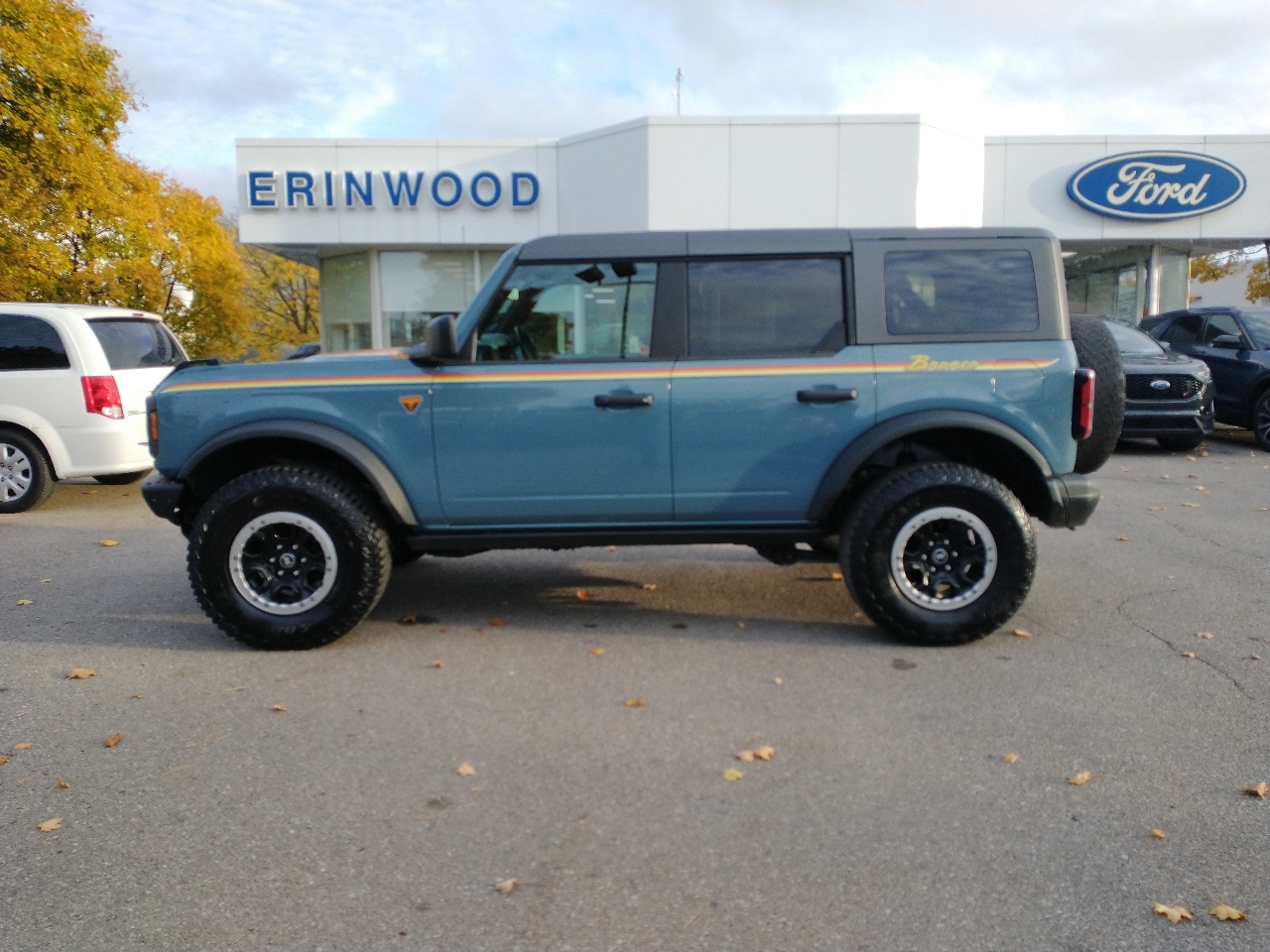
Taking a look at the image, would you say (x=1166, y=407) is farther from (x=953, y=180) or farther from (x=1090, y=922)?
(x=1090, y=922)

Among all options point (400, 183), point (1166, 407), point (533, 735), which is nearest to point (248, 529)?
point (533, 735)

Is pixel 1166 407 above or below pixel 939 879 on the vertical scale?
→ above

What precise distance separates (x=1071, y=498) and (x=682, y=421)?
1.93 m

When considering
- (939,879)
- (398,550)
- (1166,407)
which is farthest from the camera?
(1166,407)

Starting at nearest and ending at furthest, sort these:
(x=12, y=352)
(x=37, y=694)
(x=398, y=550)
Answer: (x=37, y=694), (x=398, y=550), (x=12, y=352)

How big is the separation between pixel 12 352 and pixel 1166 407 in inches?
482

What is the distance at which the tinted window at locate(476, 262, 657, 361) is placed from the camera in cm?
498

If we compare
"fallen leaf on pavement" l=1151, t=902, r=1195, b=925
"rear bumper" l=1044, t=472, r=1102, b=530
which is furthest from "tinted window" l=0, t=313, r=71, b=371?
"fallen leaf on pavement" l=1151, t=902, r=1195, b=925

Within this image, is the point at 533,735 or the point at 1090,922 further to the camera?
the point at 533,735

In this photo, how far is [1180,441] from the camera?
13055mm

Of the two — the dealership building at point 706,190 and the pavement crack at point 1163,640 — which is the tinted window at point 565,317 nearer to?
the pavement crack at point 1163,640

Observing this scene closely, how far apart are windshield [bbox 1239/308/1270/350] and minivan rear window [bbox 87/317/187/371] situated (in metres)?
12.8

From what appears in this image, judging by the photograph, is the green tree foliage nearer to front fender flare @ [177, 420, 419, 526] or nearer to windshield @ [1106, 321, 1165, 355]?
front fender flare @ [177, 420, 419, 526]

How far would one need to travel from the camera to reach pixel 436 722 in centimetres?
407
